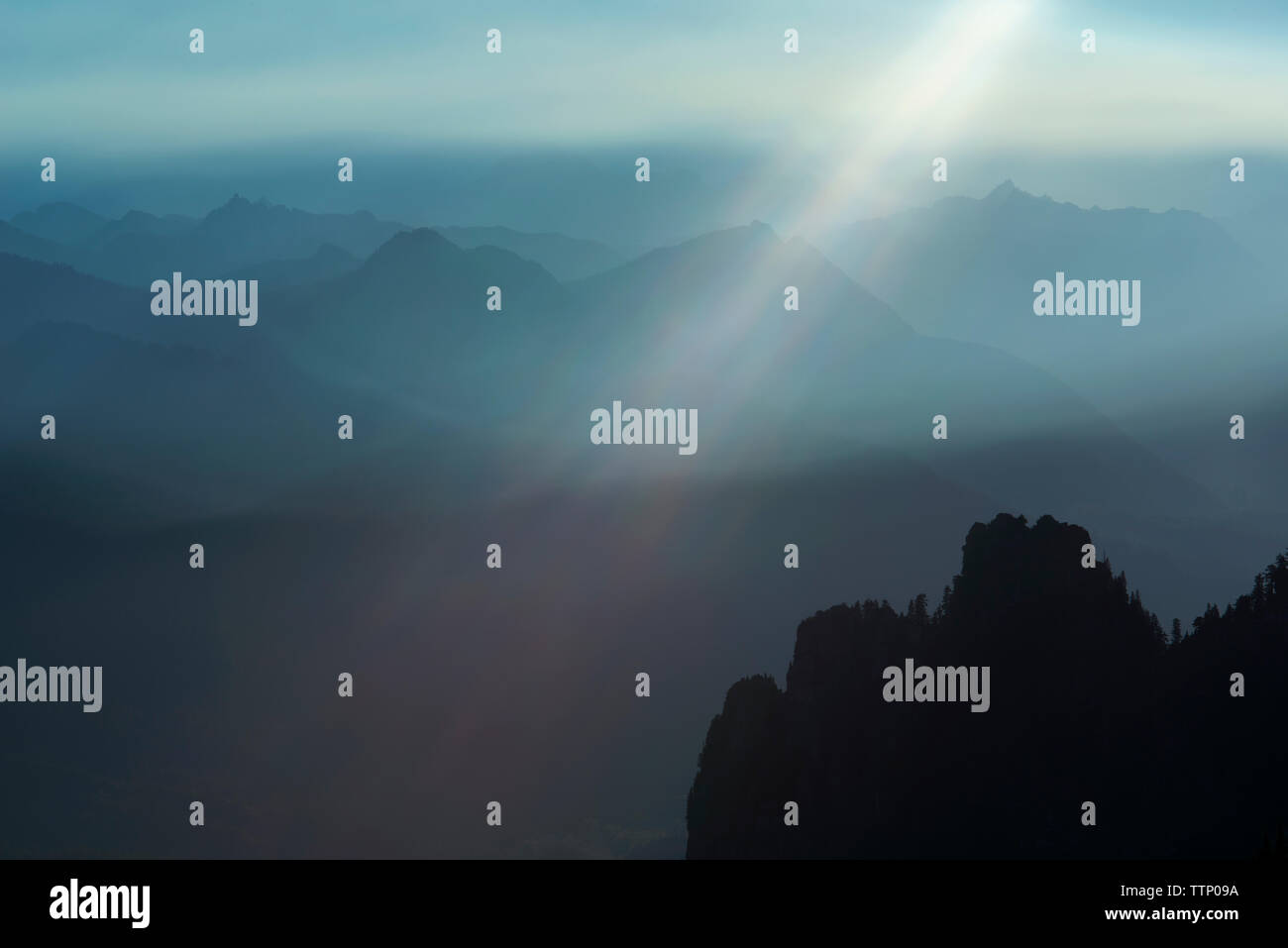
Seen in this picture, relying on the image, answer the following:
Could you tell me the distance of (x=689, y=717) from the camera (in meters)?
159

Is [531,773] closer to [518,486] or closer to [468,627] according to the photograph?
[468,627]

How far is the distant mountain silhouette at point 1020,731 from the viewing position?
183 feet

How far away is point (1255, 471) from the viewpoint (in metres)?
178

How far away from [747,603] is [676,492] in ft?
72.1

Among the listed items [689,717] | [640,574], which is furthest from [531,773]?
[640,574]

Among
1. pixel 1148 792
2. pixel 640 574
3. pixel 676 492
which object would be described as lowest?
pixel 1148 792

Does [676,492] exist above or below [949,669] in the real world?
above

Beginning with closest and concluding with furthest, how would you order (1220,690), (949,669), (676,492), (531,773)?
(1220,690)
(949,669)
(531,773)
(676,492)

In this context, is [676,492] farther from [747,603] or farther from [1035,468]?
[1035,468]

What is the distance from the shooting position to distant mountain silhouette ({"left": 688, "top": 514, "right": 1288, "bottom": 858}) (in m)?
55.9

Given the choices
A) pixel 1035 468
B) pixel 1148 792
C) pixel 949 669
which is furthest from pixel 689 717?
pixel 1148 792

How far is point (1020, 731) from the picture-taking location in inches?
2445

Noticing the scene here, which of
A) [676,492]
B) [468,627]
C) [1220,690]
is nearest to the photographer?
[1220,690]
